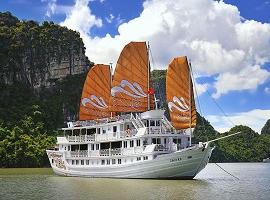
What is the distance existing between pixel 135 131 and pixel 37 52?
234 feet

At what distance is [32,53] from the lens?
336 feet

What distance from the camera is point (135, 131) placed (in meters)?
36.5

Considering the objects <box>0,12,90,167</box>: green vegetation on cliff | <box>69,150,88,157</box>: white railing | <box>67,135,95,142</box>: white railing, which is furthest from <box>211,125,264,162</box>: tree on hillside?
<box>69,150,88,157</box>: white railing

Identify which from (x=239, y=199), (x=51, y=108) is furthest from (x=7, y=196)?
(x=51, y=108)

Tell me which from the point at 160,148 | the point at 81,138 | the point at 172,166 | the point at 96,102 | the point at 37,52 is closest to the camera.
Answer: the point at 172,166

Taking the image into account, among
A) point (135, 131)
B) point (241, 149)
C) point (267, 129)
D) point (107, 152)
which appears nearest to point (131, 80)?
point (135, 131)

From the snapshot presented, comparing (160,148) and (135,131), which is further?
(135,131)

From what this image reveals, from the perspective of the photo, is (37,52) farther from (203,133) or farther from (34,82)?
(203,133)

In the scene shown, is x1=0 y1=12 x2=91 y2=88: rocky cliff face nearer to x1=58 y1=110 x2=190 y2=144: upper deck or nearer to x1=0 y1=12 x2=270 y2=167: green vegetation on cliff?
x1=0 y1=12 x2=270 y2=167: green vegetation on cliff

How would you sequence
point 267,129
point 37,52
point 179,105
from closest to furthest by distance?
point 179,105 → point 37,52 → point 267,129

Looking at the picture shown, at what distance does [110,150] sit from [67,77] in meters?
71.1

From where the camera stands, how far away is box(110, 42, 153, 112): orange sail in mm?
38781

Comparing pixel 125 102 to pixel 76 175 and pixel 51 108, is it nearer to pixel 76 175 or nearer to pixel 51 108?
pixel 76 175

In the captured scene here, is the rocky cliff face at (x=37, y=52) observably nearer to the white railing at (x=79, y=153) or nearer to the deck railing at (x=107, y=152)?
the white railing at (x=79, y=153)
